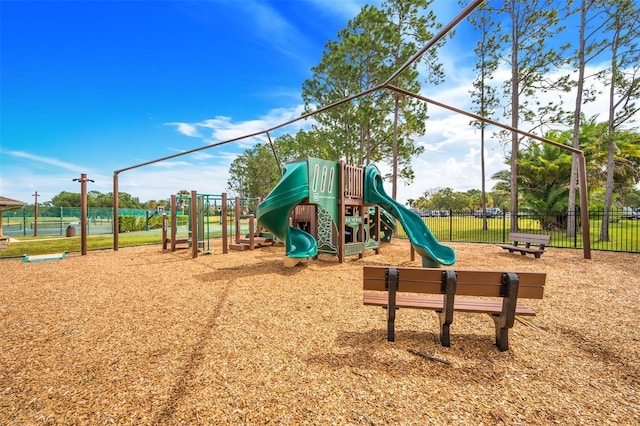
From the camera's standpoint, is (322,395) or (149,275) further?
(149,275)

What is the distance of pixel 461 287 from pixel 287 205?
5.21 meters

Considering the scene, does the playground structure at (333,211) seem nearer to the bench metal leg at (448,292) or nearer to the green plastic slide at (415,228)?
the green plastic slide at (415,228)

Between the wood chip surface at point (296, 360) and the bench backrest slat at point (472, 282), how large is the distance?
0.75 m

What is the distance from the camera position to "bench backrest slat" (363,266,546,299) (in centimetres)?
314

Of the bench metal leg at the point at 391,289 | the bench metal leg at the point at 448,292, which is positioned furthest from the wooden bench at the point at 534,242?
the bench metal leg at the point at 391,289

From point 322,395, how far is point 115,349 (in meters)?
2.66

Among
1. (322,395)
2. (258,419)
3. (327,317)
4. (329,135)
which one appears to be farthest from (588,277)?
(329,135)

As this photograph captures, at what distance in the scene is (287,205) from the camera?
25.2 feet

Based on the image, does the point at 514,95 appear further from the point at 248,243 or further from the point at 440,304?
the point at 440,304

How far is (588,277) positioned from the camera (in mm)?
7078

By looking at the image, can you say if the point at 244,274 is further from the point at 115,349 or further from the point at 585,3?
the point at 585,3

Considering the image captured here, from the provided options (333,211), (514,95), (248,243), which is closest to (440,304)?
(333,211)

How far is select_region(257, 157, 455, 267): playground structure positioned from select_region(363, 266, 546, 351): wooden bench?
412cm

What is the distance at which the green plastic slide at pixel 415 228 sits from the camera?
24.7ft
